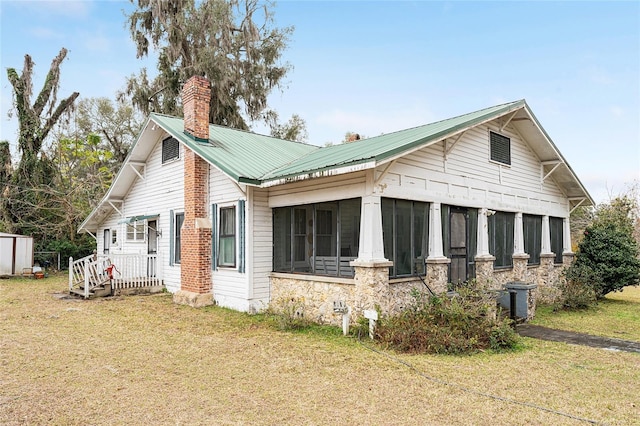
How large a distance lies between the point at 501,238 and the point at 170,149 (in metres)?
10.5

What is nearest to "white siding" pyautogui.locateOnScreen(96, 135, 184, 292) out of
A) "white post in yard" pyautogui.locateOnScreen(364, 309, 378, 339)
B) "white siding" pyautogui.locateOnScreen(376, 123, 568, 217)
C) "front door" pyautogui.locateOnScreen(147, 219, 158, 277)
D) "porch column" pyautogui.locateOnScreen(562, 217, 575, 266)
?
"front door" pyautogui.locateOnScreen(147, 219, 158, 277)

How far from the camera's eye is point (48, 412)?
471cm

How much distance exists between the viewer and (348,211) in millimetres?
9336

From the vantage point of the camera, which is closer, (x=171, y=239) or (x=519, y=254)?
(x=519, y=254)

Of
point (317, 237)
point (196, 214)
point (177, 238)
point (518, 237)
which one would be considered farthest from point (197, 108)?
point (518, 237)

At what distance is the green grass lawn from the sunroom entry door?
2.03 meters

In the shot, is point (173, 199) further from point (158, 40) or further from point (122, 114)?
point (122, 114)

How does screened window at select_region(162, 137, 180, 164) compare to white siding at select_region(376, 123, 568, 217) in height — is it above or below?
above

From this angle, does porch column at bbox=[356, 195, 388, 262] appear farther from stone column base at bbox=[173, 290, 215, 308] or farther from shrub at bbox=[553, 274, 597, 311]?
shrub at bbox=[553, 274, 597, 311]

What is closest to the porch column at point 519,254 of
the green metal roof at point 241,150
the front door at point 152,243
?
the green metal roof at point 241,150

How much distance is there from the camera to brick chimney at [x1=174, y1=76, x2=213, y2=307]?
38.4 ft

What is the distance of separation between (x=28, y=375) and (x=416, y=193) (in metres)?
7.53

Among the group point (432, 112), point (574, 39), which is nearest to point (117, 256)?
point (574, 39)

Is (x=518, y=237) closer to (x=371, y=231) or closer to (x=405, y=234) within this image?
(x=405, y=234)
